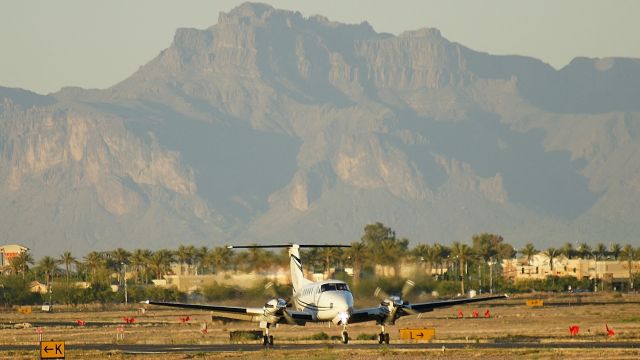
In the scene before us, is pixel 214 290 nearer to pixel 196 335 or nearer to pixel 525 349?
pixel 196 335

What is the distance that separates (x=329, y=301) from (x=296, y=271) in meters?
7.79

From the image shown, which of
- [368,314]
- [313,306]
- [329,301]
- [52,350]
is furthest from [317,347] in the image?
[52,350]

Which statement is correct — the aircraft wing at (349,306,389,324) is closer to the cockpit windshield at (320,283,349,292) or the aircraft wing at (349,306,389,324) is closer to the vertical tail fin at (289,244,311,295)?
the cockpit windshield at (320,283,349,292)

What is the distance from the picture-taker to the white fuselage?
240ft

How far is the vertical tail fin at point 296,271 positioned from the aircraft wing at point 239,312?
4118 mm

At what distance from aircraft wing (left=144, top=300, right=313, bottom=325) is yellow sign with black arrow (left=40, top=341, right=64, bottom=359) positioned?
8425 mm

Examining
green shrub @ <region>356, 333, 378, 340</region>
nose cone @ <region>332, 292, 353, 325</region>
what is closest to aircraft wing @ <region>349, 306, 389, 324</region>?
nose cone @ <region>332, 292, 353, 325</region>

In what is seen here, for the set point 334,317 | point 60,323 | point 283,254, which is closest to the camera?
point 334,317

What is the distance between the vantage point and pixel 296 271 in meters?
81.2

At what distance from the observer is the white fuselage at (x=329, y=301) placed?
240ft

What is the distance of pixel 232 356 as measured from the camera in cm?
6925

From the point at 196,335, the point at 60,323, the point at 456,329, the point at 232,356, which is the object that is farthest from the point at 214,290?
the point at 60,323

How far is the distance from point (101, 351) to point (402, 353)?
17067 mm

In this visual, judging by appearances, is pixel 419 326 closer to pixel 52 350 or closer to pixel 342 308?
pixel 342 308
